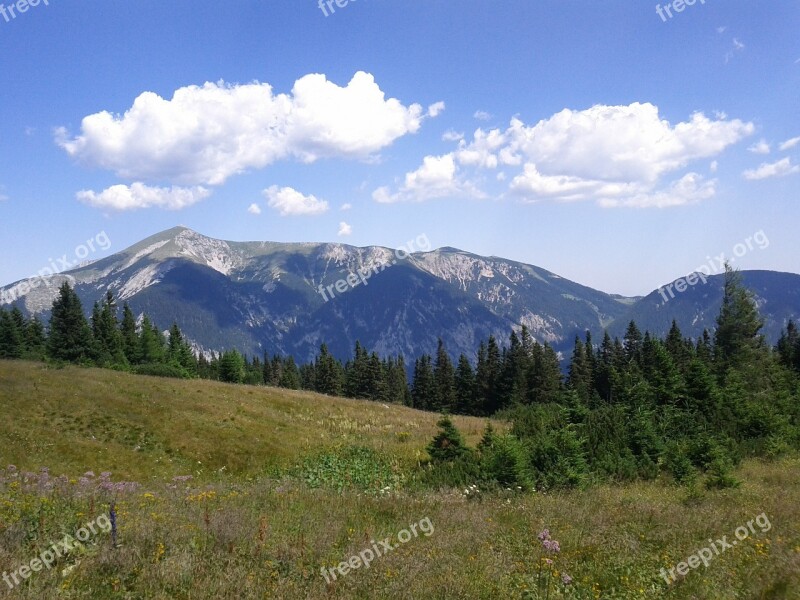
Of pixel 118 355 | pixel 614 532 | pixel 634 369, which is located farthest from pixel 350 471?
pixel 118 355

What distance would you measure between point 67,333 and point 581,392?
6134 centimetres

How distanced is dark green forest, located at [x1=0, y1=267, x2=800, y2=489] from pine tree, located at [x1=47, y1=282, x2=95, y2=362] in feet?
0.47

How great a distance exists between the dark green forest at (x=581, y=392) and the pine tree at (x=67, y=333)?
142 millimetres

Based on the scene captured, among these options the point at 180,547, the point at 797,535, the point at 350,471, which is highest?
the point at 180,547

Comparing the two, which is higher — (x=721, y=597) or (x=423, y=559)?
(x=423, y=559)

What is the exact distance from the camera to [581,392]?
5884 cm

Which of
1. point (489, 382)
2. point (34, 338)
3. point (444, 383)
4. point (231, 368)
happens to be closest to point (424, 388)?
point (444, 383)

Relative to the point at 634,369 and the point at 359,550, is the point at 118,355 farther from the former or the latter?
the point at 359,550

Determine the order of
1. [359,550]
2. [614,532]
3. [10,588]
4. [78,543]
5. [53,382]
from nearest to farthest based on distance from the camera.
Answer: [10,588] → [78,543] → [359,550] → [614,532] → [53,382]

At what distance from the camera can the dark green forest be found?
47.1 ft

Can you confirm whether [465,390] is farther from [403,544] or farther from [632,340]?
[403,544]

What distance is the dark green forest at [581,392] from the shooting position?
14352mm

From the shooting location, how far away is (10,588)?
473cm

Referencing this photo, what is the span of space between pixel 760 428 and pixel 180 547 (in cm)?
2198
